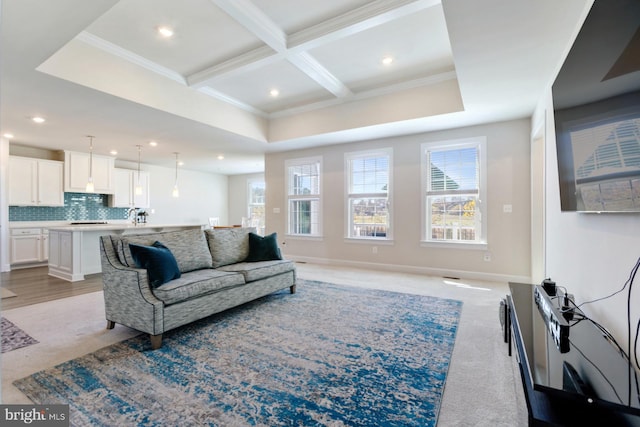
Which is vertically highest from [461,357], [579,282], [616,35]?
[616,35]

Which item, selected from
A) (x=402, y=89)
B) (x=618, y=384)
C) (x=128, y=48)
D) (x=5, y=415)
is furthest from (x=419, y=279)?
(x=128, y=48)

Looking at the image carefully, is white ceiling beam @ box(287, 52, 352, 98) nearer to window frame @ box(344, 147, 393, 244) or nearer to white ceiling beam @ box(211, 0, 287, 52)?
white ceiling beam @ box(211, 0, 287, 52)

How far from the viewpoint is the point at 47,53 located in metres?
2.82

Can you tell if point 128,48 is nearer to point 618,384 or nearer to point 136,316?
point 136,316

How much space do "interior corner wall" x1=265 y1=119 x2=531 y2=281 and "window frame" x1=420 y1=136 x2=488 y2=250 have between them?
0.20 ft

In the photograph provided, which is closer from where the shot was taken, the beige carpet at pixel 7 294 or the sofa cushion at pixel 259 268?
the sofa cushion at pixel 259 268

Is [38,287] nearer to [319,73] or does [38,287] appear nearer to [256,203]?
[319,73]

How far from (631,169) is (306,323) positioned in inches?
100

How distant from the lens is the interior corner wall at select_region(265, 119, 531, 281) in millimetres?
4633

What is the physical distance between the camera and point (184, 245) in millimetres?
3371

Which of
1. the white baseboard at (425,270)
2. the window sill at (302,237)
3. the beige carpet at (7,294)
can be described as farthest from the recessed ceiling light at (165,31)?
the white baseboard at (425,270)

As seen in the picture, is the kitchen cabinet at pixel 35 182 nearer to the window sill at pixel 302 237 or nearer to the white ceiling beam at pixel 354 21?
the window sill at pixel 302 237

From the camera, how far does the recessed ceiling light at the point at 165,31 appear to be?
10.5 ft

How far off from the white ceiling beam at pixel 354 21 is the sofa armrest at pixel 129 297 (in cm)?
272
